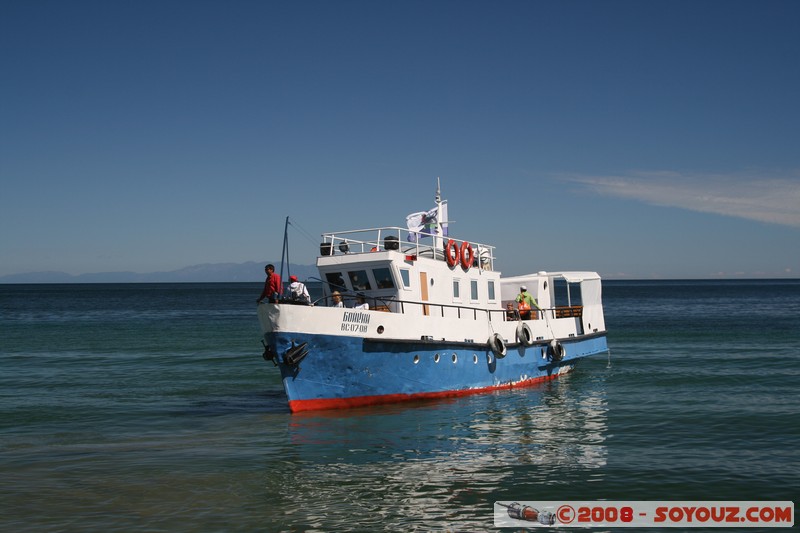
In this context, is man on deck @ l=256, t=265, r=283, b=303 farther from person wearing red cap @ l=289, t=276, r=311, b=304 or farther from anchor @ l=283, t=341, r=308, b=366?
anchor @ l=283, t=341, r=308, b=366

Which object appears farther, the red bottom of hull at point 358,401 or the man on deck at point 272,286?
the red bottom of hull at point 358,401

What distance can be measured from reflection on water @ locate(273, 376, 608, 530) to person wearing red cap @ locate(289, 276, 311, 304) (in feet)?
9.27

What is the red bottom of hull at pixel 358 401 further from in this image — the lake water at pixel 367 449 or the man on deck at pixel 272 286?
the man on deck at pixel 272 286

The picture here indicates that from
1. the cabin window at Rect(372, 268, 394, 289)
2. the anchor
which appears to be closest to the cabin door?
the cabin window at Rect(372, 268, 394, 289)

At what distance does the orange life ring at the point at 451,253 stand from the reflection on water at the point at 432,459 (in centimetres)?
415

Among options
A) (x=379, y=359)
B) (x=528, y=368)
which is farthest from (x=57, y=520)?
(x=528, y=368)

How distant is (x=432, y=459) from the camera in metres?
13.3

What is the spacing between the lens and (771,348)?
107 feet

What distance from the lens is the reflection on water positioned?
10539mm

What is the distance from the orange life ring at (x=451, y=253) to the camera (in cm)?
2084
